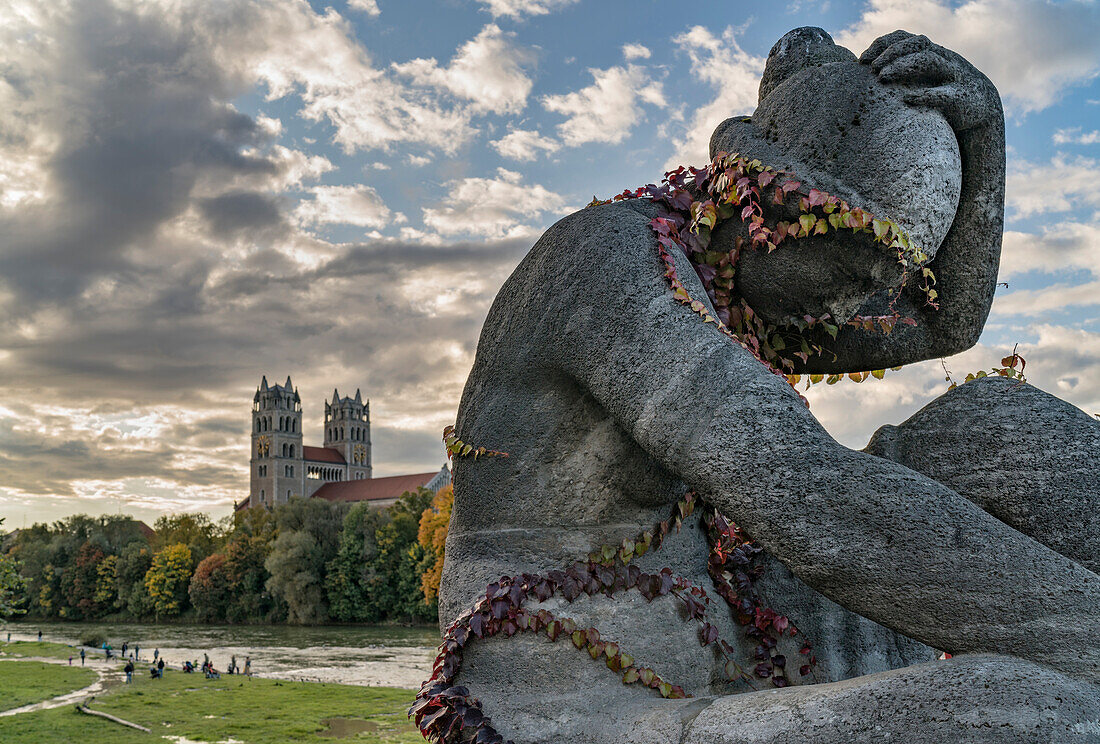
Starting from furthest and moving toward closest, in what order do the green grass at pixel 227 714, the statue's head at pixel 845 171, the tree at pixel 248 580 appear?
the tree at pixel 248 580 < the green grass at pixel 227 714 < the statue's head at pixel 845 171

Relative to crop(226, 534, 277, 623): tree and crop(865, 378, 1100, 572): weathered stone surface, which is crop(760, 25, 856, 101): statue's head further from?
crop(226, 534, 277, 623): tree

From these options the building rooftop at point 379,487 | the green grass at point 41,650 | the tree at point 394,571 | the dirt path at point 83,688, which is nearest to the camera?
the dirt path at point 83,688

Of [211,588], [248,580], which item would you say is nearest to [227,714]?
[248,580]

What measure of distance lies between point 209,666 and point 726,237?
117ft

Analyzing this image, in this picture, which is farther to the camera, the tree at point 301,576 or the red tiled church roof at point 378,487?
the red tiled church roof at point 378,487

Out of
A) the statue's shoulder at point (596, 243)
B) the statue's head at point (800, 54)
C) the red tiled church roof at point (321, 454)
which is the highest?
the red tiled church roof at point (321, 454)

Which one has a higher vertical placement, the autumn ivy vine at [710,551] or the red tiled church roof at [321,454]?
the red tiled church roof at [321,454]

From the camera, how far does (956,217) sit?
278cm

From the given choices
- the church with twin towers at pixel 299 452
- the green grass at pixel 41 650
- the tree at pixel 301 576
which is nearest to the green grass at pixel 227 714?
the green grass at pixel 41 650

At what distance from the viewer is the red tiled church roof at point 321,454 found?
12625cm

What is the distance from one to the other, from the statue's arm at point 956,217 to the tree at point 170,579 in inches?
3031

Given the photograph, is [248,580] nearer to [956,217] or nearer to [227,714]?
[227,714]

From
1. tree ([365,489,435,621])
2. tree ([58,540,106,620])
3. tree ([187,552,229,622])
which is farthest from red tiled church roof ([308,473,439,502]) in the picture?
tree ([365,489,435,621])

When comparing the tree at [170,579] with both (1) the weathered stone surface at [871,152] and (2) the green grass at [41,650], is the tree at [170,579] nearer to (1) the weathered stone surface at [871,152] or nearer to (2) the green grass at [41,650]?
(2) the green grass at [41,650]
